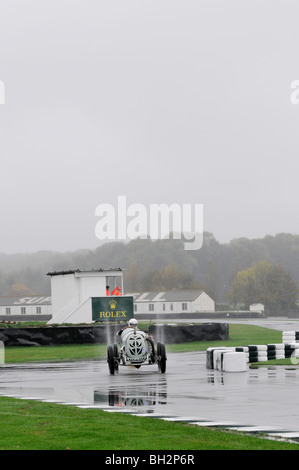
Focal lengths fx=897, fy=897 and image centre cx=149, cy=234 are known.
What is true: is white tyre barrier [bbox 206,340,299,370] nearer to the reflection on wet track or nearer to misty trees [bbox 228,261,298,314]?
the reflection on wet track

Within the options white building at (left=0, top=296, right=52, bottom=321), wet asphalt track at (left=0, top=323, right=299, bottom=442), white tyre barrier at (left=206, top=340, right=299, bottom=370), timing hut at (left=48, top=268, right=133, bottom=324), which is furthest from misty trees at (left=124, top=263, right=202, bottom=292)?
wet asphalt track at (left=0, top=323, right=299, bottom=442)

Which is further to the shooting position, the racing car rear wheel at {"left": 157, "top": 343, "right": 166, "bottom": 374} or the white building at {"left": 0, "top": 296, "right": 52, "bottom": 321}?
the white building at {"left": 0, "top": 296, "right": 52, "bottom": 321}

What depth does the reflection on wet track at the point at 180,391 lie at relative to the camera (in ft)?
48.5

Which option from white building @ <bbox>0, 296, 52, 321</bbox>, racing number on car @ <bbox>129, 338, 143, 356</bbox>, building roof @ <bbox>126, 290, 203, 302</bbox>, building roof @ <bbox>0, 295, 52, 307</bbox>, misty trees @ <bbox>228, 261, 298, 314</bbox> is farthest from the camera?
misty trees @ <bbox>228, 261, 298, 314</bbox>

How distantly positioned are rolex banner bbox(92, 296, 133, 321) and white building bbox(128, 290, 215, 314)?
93.3 metres

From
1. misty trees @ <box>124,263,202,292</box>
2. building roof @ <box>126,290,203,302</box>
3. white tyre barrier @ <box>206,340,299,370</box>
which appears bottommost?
building roof @ <box>126,290,203,302</box>

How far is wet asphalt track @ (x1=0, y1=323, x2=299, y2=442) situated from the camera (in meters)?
14.8

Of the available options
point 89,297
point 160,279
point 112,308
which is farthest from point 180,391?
point 160,279

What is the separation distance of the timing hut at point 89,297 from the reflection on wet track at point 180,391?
20.2 m

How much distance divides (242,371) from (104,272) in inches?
1167

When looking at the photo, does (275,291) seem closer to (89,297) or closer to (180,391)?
(89,297)

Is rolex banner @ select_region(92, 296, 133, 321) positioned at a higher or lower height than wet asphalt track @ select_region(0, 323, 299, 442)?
higher

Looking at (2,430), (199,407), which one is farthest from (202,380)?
(2,430)
